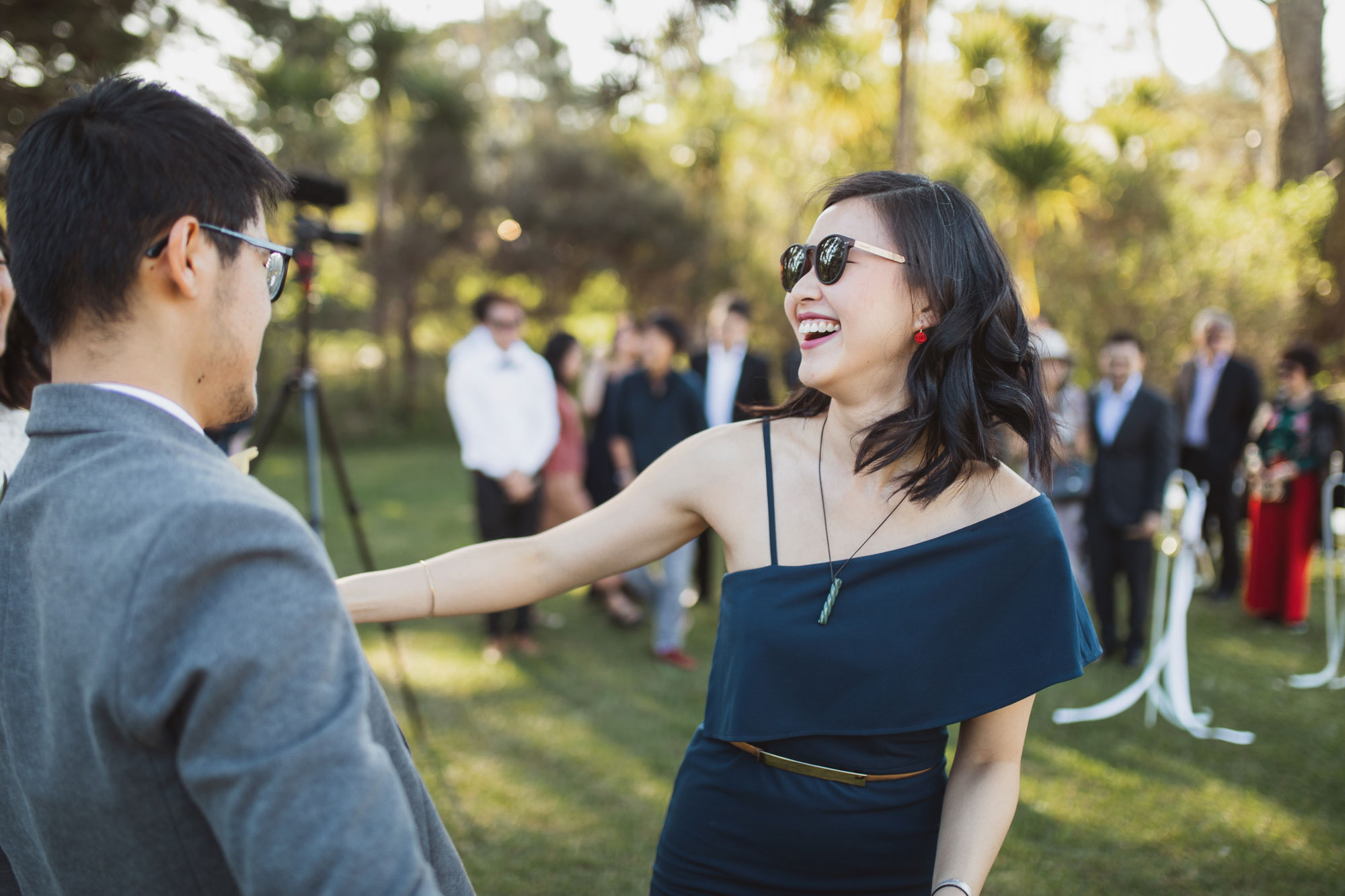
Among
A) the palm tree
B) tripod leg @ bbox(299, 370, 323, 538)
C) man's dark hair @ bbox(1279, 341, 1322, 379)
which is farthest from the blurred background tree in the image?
man's dark hair @ bbox(1279, 341, 1322, 379)

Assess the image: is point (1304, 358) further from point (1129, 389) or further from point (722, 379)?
point (722, 379)

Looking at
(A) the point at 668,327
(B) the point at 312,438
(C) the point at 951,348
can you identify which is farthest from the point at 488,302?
(C) the point at 951,348

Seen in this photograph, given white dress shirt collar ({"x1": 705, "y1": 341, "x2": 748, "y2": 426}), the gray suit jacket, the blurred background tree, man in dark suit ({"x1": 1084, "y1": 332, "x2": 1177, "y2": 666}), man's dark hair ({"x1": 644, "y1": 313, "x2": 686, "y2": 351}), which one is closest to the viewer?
the gray suit jacket

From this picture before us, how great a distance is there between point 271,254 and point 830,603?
3.55 ft

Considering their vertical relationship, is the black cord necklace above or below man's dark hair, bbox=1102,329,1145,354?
below

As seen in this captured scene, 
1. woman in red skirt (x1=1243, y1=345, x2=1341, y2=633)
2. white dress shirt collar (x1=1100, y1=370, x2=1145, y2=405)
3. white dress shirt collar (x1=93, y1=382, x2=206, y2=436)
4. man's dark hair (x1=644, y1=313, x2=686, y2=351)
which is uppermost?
white dress shirt collar (x1=93, y1=382, x2=206, y2=436)

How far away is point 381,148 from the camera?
1906 cm

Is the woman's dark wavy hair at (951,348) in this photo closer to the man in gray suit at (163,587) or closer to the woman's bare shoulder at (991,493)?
the woman's bare shoulder at (991,493)

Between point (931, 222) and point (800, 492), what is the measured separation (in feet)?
1.90

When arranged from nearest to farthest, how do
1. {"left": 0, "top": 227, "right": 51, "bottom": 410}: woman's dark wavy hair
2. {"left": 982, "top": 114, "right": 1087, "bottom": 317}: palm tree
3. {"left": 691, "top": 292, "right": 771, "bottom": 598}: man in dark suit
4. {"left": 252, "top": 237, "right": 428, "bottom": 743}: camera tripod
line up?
{"left": 0, "top": 227, "right": 51, "bottom": 410}: woman's dark wavy hair < {"left": 252, "top": 237, "right": 428, "bottom": 743}: camera tripod < {"left": 691, "top": 292, "right": 771, "bottom": 598}: man in dark suit < {"left": 982, "top": 114, "right": 1087, "bottom": 317}: palm tree

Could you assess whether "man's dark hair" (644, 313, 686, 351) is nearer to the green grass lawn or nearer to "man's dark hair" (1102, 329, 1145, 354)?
A: the green grass lawn

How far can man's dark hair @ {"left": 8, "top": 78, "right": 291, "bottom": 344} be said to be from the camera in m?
0.98

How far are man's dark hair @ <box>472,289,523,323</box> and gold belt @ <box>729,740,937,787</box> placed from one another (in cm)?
515

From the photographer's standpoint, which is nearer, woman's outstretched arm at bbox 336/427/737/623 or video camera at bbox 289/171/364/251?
woman's outstretched arm at bbox 336/427/737/623
